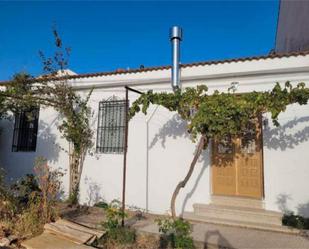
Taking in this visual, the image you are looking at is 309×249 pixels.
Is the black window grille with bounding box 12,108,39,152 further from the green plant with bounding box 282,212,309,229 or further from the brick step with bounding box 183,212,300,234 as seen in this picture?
the green plant with bounding box 282,212,309,229

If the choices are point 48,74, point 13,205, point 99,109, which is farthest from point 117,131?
point 13,205

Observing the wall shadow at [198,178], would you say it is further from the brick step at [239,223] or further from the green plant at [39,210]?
the green plant at [39,210]

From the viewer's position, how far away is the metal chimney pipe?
22.7 ft

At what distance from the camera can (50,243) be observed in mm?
4840

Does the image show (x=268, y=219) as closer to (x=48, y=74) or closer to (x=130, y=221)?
(x=130, y=221)

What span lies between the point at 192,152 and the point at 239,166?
124 centimetres

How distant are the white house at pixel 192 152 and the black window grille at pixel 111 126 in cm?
3

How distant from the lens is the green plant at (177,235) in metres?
4.66

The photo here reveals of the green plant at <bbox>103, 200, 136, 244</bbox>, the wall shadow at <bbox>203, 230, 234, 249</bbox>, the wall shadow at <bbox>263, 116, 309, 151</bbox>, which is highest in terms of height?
the wall shadow at <bbox>263, 116, 309, 151</bbox>

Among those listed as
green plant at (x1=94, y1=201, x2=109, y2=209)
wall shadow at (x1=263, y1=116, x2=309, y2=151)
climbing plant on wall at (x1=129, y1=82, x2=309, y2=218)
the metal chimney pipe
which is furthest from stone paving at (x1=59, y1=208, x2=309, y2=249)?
the metal chimney pipe

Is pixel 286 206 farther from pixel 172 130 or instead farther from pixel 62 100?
pixel 62 100

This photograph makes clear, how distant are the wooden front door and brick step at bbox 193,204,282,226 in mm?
457

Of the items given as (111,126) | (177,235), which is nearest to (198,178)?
(177,235)

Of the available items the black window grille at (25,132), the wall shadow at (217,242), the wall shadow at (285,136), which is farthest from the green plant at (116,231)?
the black window grille at (25,132)
